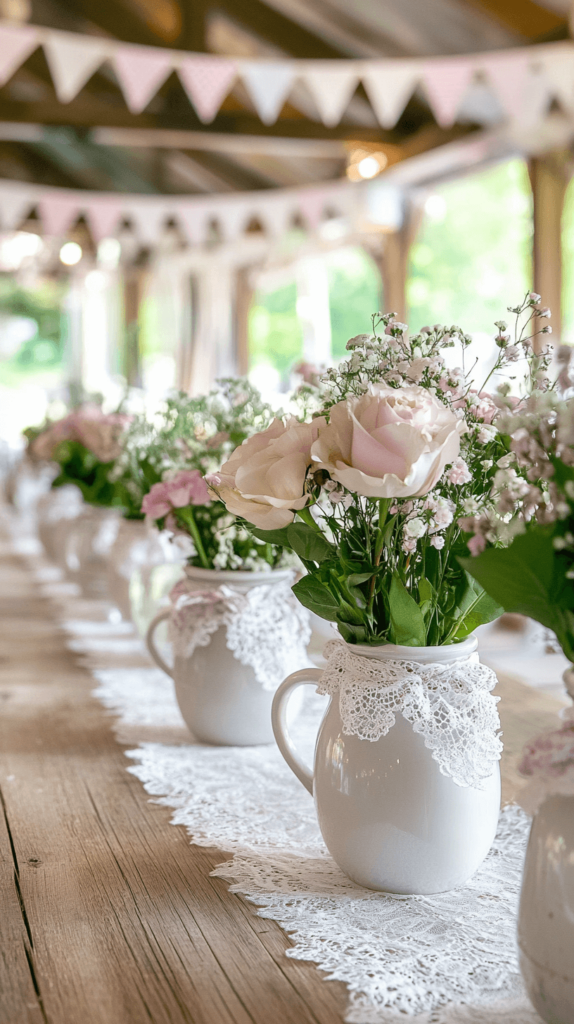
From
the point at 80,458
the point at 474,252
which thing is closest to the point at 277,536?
the point at 80,458

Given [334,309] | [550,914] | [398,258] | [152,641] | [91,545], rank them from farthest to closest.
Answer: [334,309]
[398,258]
[91,545]
[152,641]
[550,914]

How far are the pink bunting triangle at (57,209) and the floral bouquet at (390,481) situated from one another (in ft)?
20.2

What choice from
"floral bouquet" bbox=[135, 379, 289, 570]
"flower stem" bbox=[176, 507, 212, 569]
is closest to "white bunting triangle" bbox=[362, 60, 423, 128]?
"floral bouquet" bbox=[135, 379, 289, 570]

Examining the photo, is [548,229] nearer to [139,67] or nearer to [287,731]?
[139,67]

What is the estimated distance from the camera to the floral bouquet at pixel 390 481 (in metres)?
0.59

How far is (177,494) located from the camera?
3.35 feet

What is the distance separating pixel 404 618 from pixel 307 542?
86mm

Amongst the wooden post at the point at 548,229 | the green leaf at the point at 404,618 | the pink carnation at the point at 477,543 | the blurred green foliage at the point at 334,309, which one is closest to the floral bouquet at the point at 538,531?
the pink carnation at the point at 477,543

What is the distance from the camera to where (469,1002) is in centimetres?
56

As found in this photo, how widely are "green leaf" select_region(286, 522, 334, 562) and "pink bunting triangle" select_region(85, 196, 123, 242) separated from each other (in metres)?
6.32

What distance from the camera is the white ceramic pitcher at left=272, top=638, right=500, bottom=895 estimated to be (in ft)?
2.15

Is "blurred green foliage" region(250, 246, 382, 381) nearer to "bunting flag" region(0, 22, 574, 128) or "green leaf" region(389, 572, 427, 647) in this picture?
"bunting flag" region(0, 22, 574, 128)

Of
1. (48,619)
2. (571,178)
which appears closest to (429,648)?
(48,619)

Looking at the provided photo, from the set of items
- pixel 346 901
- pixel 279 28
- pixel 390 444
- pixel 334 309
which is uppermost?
pixel 279 28
